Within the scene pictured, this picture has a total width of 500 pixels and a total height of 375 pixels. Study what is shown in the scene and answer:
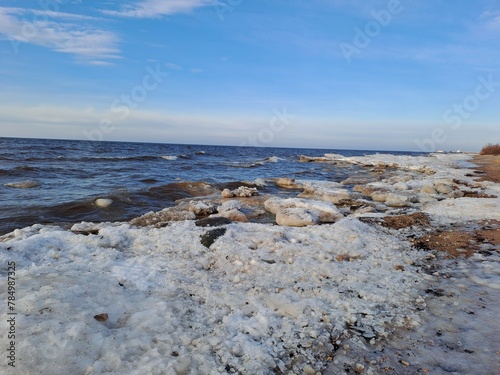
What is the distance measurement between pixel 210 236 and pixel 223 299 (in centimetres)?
216

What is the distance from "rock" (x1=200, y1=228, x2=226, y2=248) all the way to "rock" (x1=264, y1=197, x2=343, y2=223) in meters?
3.82

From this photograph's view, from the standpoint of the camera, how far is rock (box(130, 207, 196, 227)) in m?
8.61

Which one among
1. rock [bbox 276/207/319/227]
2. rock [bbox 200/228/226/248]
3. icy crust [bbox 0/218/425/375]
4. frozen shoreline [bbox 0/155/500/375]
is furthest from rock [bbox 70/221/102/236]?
rock [bbox 276/207/319/227]

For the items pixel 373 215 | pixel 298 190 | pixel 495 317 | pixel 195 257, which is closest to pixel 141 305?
pixel 195 257

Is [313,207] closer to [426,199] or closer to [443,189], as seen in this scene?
[426,199]

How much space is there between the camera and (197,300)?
3.88 m

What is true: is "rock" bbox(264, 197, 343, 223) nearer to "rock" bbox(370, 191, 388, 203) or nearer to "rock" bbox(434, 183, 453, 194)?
"rock" bbox(370, 191, 388, 203)

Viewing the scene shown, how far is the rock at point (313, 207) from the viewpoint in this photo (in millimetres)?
9391

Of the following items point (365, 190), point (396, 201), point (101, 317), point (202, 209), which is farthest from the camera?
point (365, 190)

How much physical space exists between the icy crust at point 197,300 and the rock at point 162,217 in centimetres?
243

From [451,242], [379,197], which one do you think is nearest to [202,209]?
[451,242]

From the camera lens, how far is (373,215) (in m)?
9.17

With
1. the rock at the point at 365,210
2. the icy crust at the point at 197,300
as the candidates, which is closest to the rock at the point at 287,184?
the rock at the point at 365,210

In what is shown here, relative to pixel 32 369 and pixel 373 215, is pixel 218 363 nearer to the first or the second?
pixel 32 369
